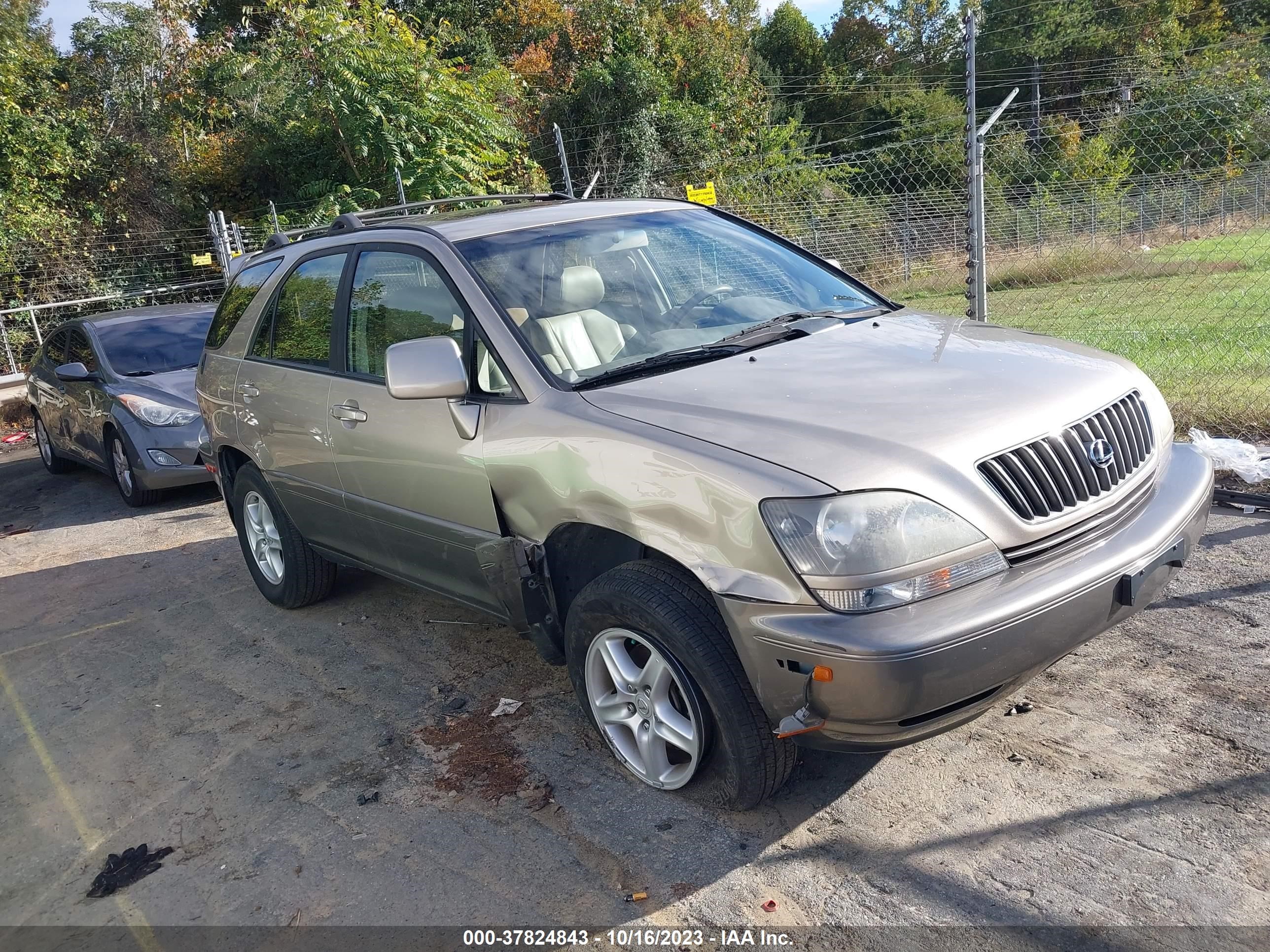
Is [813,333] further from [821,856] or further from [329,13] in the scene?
[329,13]

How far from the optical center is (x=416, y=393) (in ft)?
11.5

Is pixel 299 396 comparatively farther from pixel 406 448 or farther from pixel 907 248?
pixel 907 248

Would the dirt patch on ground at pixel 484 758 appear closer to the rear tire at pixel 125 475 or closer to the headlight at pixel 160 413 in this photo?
the headlight at pixel 160 413

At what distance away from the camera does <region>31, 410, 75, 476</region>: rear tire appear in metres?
10.2

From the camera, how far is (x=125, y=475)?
8414 mm

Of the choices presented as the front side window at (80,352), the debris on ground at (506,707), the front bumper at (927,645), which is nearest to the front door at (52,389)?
the front side window at (80,352)

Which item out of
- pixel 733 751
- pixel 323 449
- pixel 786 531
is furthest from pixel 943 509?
pixel 323 449

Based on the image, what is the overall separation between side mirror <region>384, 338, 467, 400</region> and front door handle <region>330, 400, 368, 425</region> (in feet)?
2.21

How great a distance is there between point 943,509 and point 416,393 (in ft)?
5.80

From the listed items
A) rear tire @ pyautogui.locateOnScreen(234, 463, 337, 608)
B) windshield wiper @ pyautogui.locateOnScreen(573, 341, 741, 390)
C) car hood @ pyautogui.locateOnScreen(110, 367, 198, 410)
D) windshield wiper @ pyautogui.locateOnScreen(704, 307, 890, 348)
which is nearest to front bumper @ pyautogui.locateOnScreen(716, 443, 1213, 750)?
windshield wiper @ pyautogui.locateOnScreen(573, 341, 741, 390)

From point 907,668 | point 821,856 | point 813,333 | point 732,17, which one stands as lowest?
point 821,856

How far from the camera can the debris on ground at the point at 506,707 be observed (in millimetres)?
4066

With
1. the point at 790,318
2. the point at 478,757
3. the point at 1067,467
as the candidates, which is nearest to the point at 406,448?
the point at 478,757

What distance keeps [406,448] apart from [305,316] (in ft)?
3.82
